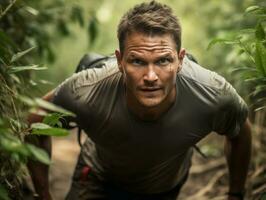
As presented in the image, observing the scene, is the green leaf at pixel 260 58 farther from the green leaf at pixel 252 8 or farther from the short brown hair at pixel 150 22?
the short brown hair at pixel 150 22

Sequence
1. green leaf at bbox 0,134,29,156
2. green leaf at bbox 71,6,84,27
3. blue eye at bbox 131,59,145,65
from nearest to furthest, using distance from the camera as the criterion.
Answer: green leaf at bbox 0,134,29,156 < blue eye at bbox 131,59,145,65 < green leaf at bbox 71,6,84,27

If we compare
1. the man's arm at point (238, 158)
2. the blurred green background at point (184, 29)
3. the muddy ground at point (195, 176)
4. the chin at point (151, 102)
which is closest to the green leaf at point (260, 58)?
the chin at point (151, 102)

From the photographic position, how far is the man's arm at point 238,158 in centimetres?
327

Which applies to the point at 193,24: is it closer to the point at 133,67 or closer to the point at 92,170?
the point at 92,170

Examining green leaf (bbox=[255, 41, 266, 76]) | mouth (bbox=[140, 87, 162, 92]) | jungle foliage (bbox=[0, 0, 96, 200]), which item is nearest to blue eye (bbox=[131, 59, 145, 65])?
mouth (bbox=[140, 87, 162, 92])

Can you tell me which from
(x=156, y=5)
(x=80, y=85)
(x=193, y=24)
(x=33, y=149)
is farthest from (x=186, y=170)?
(x=193, y=24)

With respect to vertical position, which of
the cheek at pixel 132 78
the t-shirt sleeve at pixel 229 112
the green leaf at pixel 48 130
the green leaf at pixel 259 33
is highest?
the green leaf at pixel 259 33

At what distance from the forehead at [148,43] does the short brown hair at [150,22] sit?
0.02m

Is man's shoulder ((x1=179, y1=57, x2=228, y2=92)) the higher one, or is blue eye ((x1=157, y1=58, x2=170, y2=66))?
blue eye ((x1=157, y1=58, x2=170, y2=66))

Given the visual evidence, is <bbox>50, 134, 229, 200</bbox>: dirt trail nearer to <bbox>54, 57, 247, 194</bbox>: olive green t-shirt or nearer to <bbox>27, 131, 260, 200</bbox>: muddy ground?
<bbox>27, 131, 260, 200</bbox>: muddy ground

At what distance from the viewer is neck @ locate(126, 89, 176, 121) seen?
2775 mm

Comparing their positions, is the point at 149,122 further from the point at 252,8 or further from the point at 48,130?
the point at 48,130

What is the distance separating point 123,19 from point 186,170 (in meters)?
1.26

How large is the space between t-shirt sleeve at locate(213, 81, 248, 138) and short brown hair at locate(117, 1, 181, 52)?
1.33ft
